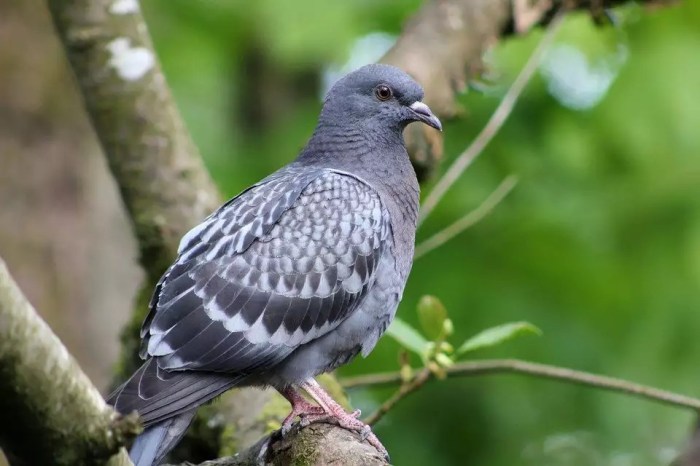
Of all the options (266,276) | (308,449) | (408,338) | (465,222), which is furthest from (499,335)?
(465,222)

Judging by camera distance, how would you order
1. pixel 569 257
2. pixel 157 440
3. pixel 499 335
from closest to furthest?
pixel 157 440
pixel 499 335
pixel 569 257

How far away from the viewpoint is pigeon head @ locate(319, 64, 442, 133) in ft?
18.2

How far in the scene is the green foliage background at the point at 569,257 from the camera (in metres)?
7.74

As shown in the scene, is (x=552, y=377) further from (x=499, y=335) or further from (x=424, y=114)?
(x=424, y=114)

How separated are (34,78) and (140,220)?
2.87 meters

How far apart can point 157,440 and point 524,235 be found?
176 inches

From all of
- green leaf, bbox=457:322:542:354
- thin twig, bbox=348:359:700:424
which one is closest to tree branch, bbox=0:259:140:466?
green leaf, bbox=457:322:542:354

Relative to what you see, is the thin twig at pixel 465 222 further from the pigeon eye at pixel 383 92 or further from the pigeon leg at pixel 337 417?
the pigeon leg at pixel 337 417

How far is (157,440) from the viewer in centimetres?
416

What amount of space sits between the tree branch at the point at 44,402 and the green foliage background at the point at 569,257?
509 centimetres

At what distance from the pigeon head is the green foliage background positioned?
7.79 feet

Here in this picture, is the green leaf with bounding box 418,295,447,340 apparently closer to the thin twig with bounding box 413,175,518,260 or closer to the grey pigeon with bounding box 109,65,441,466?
the grey pigeon with bounding box 109,65,441,466

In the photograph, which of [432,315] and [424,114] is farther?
[424,114]

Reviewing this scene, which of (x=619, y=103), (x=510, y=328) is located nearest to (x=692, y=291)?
(x=619, y=103)
